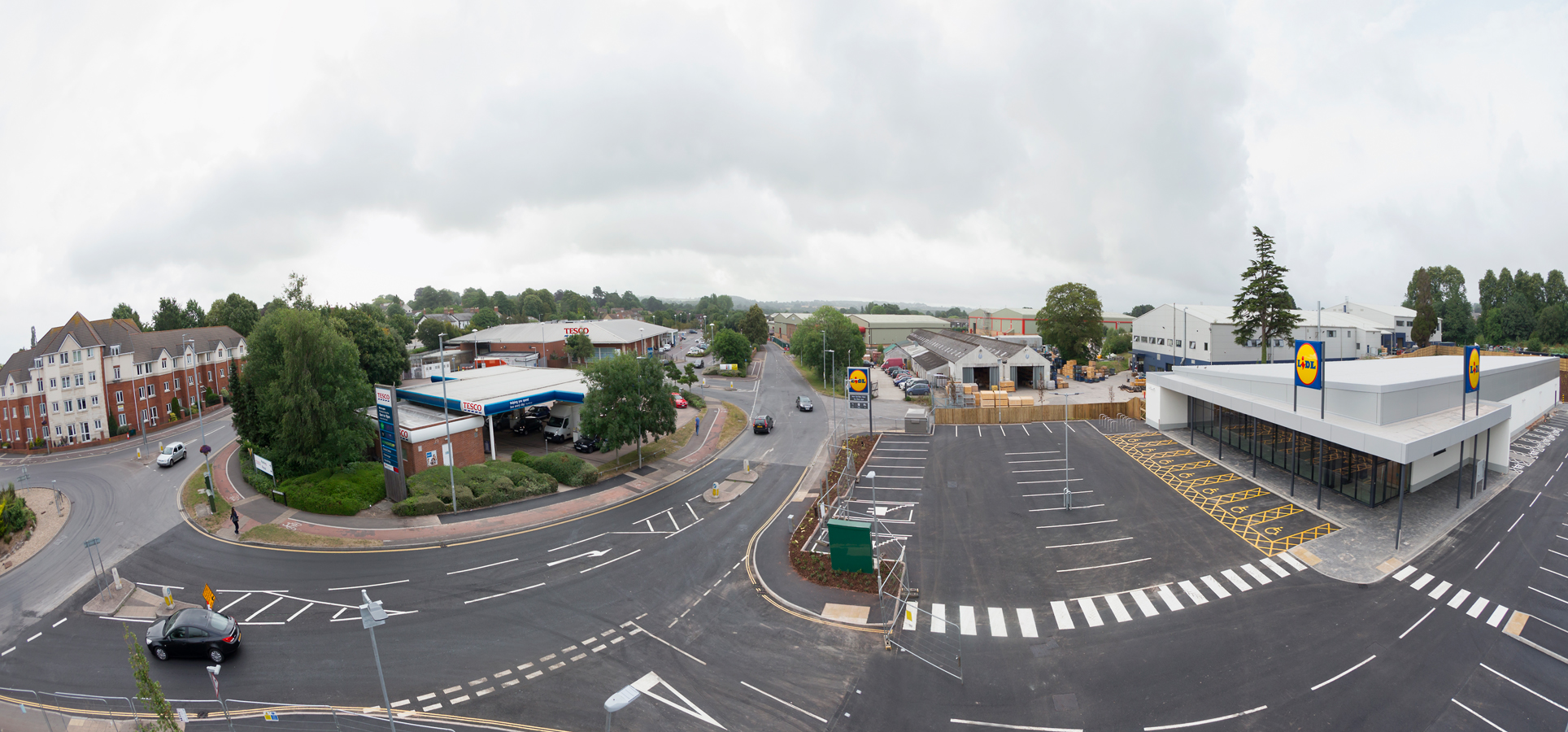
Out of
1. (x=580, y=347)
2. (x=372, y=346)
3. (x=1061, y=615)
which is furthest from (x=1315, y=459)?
(x=580, y=347)

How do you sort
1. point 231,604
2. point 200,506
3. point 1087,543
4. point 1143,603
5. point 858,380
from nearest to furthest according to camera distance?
point 1143,603
point 231,604
point 1087,543
point 200,506
point 858,380

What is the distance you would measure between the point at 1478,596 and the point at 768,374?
71.2m

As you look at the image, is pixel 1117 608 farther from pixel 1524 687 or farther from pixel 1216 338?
pixel 1216 338

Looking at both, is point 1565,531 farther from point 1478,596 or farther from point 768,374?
point 768,374

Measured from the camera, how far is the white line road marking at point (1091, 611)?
18.2m

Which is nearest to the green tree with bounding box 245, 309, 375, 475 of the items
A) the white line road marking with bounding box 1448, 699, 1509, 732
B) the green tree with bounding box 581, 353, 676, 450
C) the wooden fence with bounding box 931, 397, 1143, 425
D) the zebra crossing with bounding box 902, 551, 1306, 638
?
the green tree with bounding box 581, 353, 676, 450

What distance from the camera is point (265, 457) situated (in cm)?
3416

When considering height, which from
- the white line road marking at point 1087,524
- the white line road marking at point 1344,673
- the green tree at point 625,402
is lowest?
the white line road marking at point 1344,673

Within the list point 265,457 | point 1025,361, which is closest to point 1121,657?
point 265,457

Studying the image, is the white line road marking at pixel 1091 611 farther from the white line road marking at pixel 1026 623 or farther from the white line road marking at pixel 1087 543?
the white line road marking at pixel 1087 543

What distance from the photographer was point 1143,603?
1923cm

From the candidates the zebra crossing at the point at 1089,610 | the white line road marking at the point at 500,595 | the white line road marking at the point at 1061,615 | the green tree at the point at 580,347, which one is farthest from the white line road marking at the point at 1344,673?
the green tree at the point at 580,347

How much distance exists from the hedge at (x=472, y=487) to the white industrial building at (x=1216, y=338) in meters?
71.3

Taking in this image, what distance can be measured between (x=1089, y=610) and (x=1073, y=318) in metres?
60.3
